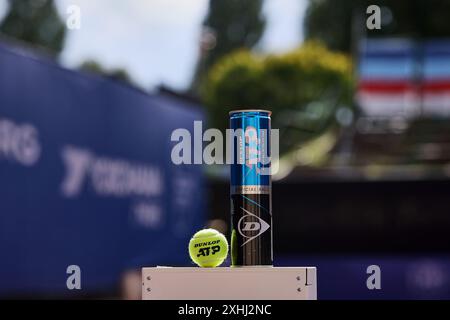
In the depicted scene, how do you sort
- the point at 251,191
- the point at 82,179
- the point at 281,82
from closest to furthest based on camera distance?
the point at 251,191 < the point at 82,179 < the point at 281,82

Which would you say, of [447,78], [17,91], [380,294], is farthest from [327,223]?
[447,78]

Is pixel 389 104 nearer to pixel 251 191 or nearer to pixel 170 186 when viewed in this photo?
pixel 170 186

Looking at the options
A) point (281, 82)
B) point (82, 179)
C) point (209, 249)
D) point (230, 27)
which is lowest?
point (209, 249)

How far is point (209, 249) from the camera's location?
13.9 ft

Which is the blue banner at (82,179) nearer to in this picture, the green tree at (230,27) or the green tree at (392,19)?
the green tree at (392,19)

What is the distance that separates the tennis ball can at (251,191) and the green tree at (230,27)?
62363 mm

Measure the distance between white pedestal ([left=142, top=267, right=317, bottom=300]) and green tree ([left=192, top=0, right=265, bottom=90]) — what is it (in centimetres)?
6263

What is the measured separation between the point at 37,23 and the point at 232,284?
199 feet

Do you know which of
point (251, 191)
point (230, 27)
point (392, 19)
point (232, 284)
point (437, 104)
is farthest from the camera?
point (230, 27)

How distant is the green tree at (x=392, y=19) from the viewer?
50.3 meters

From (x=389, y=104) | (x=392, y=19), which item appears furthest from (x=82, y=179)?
(x=392, y=19)

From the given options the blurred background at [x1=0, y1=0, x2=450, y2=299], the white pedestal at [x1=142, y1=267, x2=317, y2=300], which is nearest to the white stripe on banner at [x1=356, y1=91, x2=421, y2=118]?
the blurred background at [x1=0, y1=0, x2=450, y2=299]

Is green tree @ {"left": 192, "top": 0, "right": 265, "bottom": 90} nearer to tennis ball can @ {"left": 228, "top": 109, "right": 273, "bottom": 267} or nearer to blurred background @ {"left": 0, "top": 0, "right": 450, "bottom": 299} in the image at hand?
blurred background @ {"left": 0, "top": 0, "right": 450, "bottom": 299}

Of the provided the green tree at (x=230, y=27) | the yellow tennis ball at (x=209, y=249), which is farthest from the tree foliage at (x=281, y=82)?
the yellow tennis ball at (x=209, y=249)
